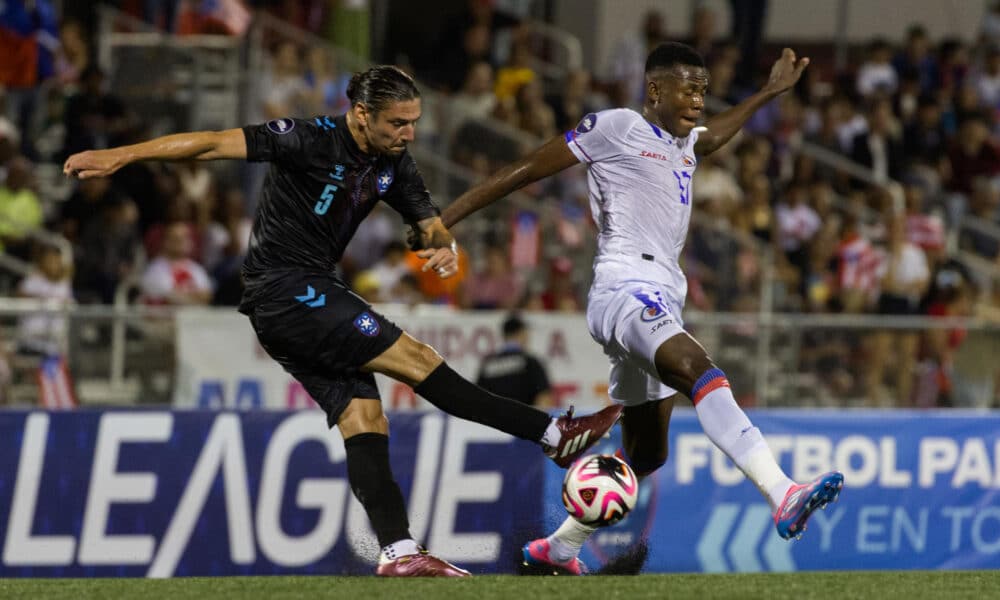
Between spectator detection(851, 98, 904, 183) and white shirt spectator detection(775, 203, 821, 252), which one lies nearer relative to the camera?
white shirt spectator detection(775, 203, 821, 252)

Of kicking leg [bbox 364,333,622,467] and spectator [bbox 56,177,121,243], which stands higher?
spectator [bbox 56,177,121,243]

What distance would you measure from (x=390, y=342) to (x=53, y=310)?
528 cm

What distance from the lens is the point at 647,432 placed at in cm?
809

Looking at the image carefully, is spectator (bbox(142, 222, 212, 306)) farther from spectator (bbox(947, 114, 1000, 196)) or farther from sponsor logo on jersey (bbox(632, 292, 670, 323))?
spectator (bbox(947, 114, 1000, 196))

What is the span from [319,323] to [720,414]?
1797 mm

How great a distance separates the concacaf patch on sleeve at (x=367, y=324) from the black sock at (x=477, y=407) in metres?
0.33

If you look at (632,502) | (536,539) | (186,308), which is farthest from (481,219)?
(632,502)

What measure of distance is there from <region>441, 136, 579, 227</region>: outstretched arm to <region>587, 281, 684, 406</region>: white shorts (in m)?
0.61

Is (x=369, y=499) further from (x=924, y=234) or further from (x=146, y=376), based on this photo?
(x=924, y=234)

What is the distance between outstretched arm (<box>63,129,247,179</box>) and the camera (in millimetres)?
6672

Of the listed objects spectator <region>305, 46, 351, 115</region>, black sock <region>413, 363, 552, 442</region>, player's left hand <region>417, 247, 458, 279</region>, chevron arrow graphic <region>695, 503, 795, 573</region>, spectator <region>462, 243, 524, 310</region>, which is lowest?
chevron arrow graphic <region>695, 503, 795, 573</region>

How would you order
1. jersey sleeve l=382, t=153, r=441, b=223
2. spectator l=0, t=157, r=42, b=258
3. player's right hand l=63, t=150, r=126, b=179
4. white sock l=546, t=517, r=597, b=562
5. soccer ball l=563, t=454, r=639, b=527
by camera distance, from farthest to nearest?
spectator l=0, t=157, r=42, b=258, white sock l=546, t=517, r=597, b=562, jersey sleeve l=382, t=153, r=441, b=223, soccer ball l=563, t=454, r=639, b=527, player's right hand l=63, t=150, r=126, b=179

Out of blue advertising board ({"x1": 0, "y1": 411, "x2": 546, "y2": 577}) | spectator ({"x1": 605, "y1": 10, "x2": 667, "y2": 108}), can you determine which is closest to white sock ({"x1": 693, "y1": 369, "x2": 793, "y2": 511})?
blue advertising board ({"x1": 0, "y1": 411, "x2": 546, "y2": 577})

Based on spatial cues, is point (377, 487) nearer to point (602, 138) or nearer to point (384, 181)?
point (384, 181)
